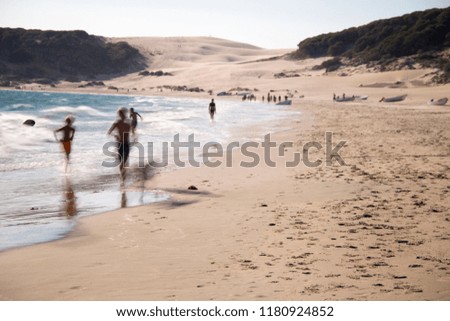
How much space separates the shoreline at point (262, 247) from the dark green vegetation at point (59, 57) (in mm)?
103528

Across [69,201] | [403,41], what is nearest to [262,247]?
[69,201]

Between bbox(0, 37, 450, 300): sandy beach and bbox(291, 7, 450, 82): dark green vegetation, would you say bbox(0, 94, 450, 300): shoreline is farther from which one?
bbox(291, 7, 450, 82): dark green vegetation

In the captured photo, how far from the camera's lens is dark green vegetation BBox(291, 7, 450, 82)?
56438mm

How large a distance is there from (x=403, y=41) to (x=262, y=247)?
205ft

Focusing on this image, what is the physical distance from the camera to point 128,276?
168 inches

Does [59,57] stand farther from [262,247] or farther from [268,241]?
[262,247]

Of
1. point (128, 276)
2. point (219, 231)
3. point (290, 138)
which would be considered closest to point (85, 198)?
point (219, 231)

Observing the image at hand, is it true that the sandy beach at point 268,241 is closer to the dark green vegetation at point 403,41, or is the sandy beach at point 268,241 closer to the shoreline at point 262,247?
the shoreline at point 262,247

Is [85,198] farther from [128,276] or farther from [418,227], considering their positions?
[418,227]

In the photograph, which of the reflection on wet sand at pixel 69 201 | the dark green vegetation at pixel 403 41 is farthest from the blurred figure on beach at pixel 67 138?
the dark green vegetation at pixel 403 41

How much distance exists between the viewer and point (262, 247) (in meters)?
5.12

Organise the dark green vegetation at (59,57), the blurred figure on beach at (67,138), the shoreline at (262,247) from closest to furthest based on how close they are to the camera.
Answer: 1. the shoreline at (262,247)
2. the blurred figure on beach at (67,138)
3. the dark green vegetation at (59,57)

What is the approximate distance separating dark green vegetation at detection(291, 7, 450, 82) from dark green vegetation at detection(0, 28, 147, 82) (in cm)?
5619

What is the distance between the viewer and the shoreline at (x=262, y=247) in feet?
12.8
